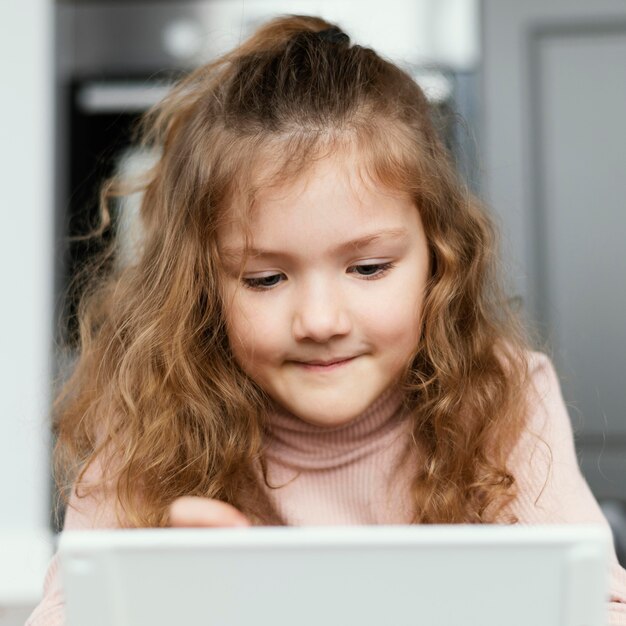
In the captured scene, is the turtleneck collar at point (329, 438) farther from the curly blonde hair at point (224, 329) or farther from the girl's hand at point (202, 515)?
the girl's hand at point (202, 515)

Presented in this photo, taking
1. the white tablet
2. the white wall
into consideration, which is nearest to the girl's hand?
the white tablet

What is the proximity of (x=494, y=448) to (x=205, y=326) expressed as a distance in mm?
344

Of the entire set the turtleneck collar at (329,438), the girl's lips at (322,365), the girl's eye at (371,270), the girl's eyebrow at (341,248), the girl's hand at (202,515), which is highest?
the girl's eyebrow at (341,248)

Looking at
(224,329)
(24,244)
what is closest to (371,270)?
(224,329)

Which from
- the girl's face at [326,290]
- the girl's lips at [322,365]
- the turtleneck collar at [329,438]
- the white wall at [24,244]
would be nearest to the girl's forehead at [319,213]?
the girl's face at [326,290]

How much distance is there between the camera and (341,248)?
95cm

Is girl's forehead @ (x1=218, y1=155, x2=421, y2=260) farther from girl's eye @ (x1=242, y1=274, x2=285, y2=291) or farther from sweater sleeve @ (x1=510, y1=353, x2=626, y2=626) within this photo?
sweater sleeve @ (x1=510, y1=353, x2=626, y2=626)

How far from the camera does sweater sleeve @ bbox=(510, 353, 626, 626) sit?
40.6 inches

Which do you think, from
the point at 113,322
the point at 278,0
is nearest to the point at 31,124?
the point at 278,0

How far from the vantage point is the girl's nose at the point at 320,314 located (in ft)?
3.06

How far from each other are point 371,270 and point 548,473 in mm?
290

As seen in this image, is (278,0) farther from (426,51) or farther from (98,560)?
(98,560)

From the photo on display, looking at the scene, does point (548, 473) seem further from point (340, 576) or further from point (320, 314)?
point (340, 576)

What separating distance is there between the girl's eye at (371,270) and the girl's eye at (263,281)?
0.07 meters
